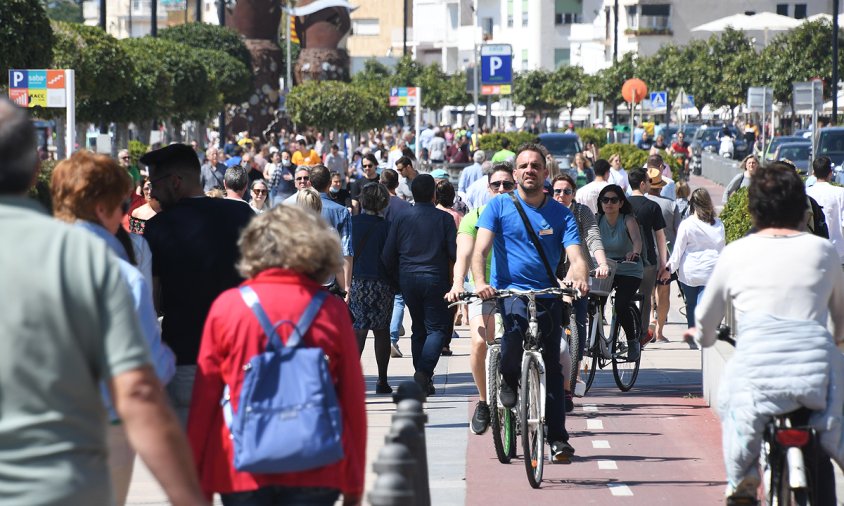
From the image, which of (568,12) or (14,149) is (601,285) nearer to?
(14,149)

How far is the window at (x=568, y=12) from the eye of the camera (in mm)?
105188

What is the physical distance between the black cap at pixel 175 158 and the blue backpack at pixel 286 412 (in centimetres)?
202

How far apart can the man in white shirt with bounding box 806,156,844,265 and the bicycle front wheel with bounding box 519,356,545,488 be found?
236 inches

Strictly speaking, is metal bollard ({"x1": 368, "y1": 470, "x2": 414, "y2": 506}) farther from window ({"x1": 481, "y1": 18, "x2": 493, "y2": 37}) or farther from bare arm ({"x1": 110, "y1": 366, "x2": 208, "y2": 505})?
window ({"x1": 481, "y1": 18, "x2": 493, "y2": 37})

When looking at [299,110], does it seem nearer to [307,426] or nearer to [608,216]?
[608,216]

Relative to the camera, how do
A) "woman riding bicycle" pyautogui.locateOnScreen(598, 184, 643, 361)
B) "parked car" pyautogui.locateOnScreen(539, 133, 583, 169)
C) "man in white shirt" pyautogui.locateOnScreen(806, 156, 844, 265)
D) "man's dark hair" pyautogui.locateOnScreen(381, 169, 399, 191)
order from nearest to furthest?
"woman riding bicycle" pyautogui.locateOnScreen(598, 184, 643, 361)
"man in white shirt" pyautogui.locateOnScreen(806, 156, 844, 265)
"man's dark hair" pyautogui.locateOnScreen(381, 169, 399, 191)
"parked car" pyautogui.locateOnScreen(539, 133, 583, 169)

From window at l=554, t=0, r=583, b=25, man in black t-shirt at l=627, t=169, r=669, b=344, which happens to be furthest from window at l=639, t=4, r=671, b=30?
man in black t-shirt at l=627, t=169, r=669, b=344

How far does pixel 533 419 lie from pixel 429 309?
116 inches

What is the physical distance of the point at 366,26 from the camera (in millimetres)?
140375

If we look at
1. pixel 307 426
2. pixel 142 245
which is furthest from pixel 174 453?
pixel 142 245

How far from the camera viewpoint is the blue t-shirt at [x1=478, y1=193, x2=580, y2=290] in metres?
8.60

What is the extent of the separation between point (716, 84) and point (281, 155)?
4151cm

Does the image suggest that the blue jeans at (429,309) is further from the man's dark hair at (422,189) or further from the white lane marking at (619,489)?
the white lane marking at (619,489)

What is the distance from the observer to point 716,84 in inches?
2825
